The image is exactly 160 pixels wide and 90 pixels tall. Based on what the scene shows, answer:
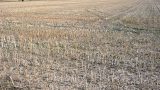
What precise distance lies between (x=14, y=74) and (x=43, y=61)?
5.86ft

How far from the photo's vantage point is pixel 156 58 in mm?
11977

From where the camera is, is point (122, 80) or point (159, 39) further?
point (159, 39)

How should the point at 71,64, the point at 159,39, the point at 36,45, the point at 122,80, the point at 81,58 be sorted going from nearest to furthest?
the point at 122,80, the point at 71,64, the point at 81,58, the point at 36,45, the point at 159,39

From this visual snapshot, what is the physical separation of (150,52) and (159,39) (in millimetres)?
3563

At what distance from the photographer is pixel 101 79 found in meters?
9.12

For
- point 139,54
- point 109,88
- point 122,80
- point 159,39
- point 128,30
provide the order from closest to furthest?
point 109,88
point 122,80
point 139,54
point 159,39
point 128,30

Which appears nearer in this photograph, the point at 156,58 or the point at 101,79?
the point at 101,79

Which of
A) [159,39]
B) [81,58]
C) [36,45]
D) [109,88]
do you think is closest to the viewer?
[109,88]

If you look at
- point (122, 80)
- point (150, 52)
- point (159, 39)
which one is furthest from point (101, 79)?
point (159, 39)

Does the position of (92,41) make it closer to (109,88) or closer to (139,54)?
(139,54)

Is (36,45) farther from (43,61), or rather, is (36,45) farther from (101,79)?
(101,79)

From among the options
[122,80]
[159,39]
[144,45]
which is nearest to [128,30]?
[159,39]

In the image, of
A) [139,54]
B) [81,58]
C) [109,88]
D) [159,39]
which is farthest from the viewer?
[159,39]

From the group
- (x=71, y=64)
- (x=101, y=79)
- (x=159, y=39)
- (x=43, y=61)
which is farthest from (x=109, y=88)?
(x=159, y=39)
